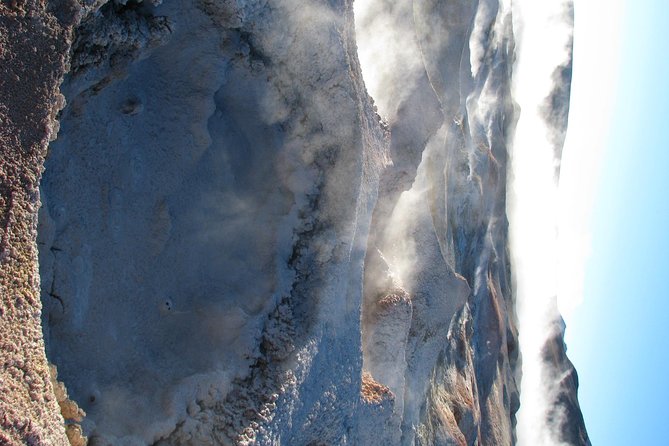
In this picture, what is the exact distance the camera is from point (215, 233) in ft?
9.87

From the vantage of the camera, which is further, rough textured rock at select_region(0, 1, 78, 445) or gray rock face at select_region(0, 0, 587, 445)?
gray rock face at select_region(0, 0, 587, 445)

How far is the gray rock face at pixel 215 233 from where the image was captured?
93.4 inches

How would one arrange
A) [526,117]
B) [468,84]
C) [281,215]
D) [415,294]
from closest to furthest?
[281,215] < [415,294] < [468,84] < [526,117]

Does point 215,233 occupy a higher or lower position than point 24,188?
higher

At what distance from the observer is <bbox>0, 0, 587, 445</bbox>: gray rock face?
2.37 metres

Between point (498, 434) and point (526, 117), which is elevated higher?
point (526, 117)

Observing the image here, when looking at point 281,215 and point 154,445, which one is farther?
point 281,215

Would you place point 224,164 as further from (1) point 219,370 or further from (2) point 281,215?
(1) point 219,370

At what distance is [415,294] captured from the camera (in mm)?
4633

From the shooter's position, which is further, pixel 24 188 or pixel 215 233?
pixel 215 233

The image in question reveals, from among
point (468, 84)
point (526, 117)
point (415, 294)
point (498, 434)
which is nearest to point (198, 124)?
point (415, 294)

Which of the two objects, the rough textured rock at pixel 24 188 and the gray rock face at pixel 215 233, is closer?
the rough textured rock at pixel 24 188

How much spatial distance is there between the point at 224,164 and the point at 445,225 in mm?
3034

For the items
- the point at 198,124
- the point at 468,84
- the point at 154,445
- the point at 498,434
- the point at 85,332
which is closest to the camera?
the point at 85,332
